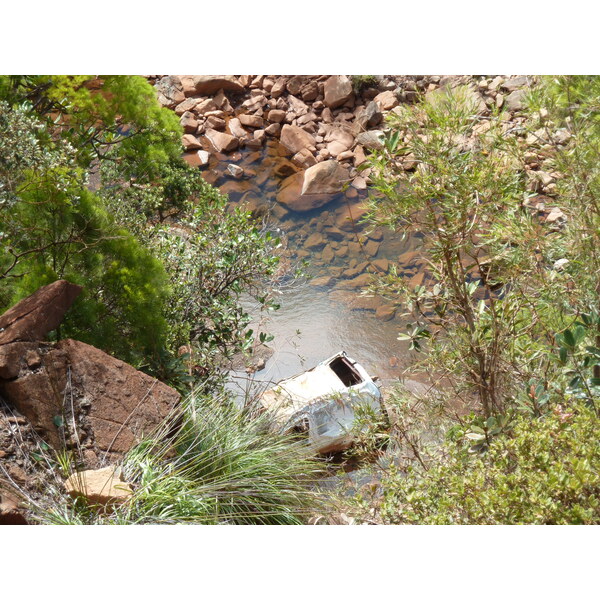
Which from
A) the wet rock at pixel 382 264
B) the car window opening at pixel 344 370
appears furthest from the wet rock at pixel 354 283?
the car window opening at pixel 344 370

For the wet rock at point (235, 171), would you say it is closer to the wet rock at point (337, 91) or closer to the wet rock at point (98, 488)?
the wet rock at point (337, 91)

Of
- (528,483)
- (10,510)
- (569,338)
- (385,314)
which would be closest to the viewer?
(528,483)

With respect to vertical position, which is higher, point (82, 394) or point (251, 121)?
point (251, 121)

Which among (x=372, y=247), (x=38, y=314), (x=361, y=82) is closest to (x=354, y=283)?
(x=372, y=247)

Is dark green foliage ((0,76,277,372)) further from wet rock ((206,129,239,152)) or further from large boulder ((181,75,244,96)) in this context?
large boulder ((181,75,244,96))

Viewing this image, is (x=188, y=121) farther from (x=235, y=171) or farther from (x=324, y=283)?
(x=324, y=283)

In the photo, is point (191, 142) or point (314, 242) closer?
point (314, 242)
